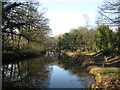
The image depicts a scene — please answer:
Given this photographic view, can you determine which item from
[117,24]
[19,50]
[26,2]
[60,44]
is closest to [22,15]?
[26,2]

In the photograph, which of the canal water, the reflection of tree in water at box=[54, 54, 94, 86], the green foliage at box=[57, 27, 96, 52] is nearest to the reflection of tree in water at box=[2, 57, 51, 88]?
the canal water

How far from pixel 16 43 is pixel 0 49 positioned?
9118mm

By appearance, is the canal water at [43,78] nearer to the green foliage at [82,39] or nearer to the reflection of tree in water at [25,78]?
the reflection of tree in water at [25,78]

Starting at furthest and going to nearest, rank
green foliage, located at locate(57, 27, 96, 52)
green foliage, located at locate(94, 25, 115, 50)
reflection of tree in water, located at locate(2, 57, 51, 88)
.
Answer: green foliage, located at locate(57, 27, 96, 52), green foliage, located at locate(94, 25, 115, 50), reflection of tree in water, located at locate(2, 57, 51, 88)

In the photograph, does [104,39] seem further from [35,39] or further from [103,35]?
[35,39]

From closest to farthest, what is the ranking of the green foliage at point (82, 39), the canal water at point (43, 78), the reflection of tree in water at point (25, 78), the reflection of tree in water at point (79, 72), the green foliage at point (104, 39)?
1. the reflection of tree in water at point (25, 78)
2. the canal water at point (43, 78)
3. the reflection of tree in water at point (79, 72)
4. the green foliage at point (104, 39)
5. the green foliage at point (82, 39)

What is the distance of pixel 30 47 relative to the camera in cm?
2978

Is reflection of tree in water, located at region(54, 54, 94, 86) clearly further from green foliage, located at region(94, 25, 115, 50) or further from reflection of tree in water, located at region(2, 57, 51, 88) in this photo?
green foliage, located at region(94, 25, 115, 50)

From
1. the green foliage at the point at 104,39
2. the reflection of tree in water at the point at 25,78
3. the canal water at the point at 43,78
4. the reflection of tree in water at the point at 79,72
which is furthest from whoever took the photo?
the green foliage at the point at 104,39

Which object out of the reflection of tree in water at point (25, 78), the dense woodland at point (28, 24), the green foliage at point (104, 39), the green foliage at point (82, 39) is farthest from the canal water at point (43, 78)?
the green foliage at point (82, 39)

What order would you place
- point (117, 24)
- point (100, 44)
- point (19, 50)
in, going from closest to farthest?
point (117, 24) → point (19, 50) → point (100, 44)

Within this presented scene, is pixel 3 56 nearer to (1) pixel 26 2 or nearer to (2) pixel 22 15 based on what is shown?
(2) pixel 22 15

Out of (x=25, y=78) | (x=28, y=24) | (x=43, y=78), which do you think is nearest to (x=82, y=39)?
(x=28, y=24)

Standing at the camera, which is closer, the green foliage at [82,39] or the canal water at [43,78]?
the canal water at [43,78]
